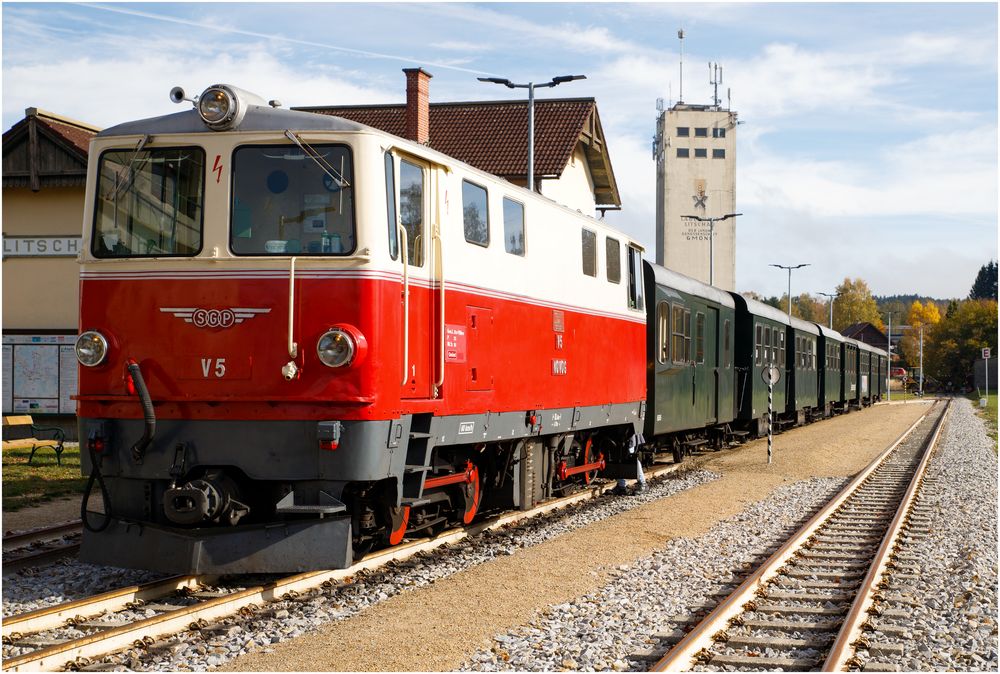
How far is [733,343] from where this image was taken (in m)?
23.0

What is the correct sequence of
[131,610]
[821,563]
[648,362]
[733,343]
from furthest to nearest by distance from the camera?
[733,343] → [648,362] → [821,563] → [131,610]

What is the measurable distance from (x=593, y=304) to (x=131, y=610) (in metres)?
7.03

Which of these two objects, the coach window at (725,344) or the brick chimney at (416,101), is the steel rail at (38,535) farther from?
the brick chimney at (416,101)

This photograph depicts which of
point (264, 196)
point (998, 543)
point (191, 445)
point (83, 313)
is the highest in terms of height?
point (264, 196)

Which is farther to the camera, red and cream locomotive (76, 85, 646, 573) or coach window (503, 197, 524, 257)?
coach window (503, 197, 524, 257)

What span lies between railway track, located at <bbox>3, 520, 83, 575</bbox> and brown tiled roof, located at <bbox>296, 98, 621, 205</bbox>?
2293cm

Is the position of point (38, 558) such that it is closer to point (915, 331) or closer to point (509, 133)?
point (509, 133)

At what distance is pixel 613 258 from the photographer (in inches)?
550

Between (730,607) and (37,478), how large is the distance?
37.2 feet

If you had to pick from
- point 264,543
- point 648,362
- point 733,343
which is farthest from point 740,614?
point 733,343

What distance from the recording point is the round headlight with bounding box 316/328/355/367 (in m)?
7.91

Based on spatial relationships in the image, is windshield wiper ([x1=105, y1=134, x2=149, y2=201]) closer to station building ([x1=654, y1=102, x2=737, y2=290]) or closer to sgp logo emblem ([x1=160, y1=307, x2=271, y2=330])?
sgp logo emblem ([x1=160, y1=307, x2=271, y2=330])

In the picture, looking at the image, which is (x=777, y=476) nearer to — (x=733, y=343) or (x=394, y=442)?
(x=733, y=343)

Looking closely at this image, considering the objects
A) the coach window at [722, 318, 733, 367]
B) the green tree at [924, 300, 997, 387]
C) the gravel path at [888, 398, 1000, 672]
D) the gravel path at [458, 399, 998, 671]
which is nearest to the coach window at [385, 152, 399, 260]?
the gravel path at [458, 399, 998, 671]
